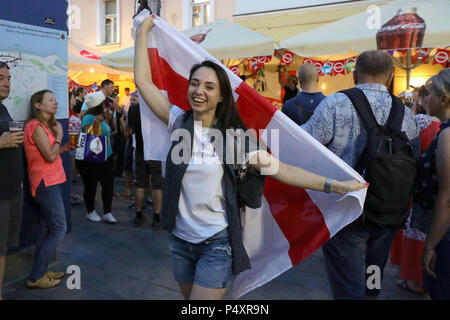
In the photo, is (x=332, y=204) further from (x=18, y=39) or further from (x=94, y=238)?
(x=94, y=238)

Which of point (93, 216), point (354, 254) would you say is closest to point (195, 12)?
point (93, 216)

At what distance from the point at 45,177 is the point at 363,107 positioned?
109 inches

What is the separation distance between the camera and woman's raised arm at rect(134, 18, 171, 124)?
2.31m

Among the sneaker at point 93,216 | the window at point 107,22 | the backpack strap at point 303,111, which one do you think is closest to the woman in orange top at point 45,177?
the sneaker at point 93,216

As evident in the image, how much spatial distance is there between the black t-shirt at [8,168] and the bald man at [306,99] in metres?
2.71

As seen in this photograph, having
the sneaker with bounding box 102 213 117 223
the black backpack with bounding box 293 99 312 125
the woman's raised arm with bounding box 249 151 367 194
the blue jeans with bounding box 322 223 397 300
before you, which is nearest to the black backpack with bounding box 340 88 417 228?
the blue jeans with bounding box 322 223 397 300

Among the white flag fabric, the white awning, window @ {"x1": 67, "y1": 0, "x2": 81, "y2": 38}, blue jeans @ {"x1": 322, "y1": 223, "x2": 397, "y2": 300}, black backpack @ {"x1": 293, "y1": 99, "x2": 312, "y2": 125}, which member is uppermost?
window @ {"x1": 67, "y1": 0, "x2": 81, "y2": 38}

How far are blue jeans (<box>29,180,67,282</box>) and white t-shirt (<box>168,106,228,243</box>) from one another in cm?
192

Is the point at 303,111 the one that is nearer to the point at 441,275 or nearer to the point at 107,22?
the point at 441,275

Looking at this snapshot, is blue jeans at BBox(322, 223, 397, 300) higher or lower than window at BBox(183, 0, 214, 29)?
lower

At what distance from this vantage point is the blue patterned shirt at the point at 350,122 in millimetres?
2352

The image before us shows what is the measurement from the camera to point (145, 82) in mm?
2334

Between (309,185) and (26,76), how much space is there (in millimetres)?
2893

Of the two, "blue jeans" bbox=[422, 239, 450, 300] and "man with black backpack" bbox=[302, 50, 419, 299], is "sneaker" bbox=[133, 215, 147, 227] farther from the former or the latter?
"blue jeans" bbox=[422, 239, 450, 300]
